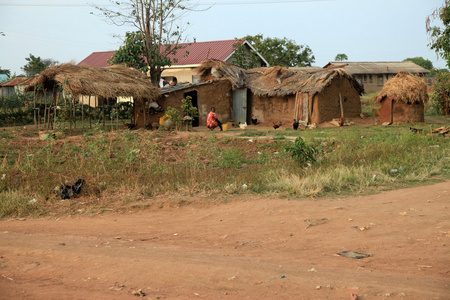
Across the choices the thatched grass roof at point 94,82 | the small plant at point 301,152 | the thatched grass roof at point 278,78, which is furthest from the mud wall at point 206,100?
the small plant at point 301,152

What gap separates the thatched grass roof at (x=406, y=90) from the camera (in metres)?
17.8

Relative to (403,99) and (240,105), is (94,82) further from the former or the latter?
(403,99)

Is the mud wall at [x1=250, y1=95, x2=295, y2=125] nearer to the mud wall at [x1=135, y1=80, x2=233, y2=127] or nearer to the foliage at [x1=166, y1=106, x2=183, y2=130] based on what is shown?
the mud wall at [x1=135, y1=80, x2=233, y2=127]

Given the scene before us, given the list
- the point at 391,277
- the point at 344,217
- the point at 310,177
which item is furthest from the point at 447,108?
the point at 391,277

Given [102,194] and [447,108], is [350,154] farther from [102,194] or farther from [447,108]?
[447,108]

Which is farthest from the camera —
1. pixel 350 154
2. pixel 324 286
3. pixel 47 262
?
pixel 350 154

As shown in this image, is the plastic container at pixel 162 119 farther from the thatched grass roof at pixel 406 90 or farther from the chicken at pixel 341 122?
the thatched grass roof at pixel 406 90

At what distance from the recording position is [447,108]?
22.8 meters

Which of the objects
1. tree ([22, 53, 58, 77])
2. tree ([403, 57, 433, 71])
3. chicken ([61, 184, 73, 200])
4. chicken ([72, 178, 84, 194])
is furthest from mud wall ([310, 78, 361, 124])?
tree ([403, 57, 433, 71])

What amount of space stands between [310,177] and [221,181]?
1.49 m

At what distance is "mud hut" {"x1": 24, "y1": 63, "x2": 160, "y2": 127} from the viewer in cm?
1616

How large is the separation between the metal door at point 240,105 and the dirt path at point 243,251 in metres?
14.7

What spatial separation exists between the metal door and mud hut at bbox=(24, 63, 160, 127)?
4.09 metres

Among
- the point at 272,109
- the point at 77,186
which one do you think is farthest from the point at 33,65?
the point at 77,186
